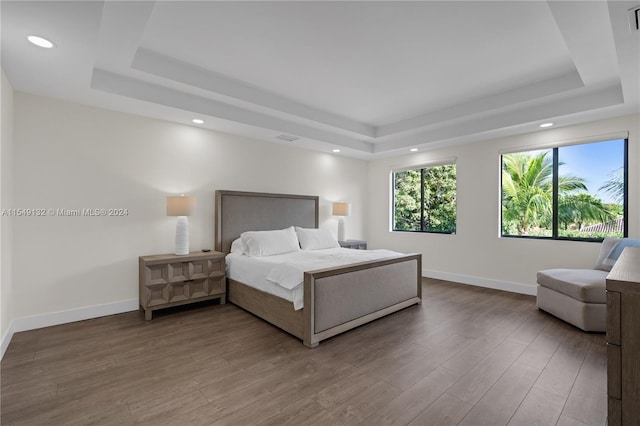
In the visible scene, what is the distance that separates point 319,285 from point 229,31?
92.5 inches

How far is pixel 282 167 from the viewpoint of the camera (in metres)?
5.05

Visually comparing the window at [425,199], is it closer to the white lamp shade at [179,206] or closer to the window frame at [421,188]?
the window frame at [421,188]

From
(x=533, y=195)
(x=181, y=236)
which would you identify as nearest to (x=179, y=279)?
(x=181, y=236)

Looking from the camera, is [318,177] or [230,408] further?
[318,177]

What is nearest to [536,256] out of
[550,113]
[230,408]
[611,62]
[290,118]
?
[550,113]

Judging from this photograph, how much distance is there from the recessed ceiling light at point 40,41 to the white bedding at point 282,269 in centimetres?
252

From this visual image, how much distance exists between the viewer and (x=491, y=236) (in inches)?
186

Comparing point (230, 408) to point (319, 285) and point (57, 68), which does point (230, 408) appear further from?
point (57, 68)

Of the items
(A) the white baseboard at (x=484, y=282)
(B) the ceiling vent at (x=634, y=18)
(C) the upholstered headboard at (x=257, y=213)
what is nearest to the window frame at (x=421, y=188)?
(A) the white baseboard at (x=484, y=282)

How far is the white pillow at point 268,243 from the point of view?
393 centimetres

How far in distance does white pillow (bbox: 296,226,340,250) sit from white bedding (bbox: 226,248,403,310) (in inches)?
19.0

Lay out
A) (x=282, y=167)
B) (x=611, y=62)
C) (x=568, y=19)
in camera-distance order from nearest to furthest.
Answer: (x=568, y=19) → (x=611, y=62) → (x=282, y=167)

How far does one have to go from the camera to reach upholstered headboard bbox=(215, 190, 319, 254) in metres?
4.25

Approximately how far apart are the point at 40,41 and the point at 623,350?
3.68 meters
